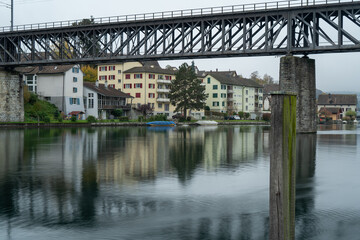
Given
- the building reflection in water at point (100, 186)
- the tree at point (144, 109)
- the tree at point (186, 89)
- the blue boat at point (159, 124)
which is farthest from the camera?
the tree at point (144, 109)

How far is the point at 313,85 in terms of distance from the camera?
53531 millimetres

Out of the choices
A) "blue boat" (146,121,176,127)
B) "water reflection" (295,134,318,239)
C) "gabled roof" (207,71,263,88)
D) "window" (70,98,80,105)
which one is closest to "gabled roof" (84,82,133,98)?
"window" (70,98,80,105)

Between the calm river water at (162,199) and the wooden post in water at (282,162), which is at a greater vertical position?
the wooden post in water at (282,162)

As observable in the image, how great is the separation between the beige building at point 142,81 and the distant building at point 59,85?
2788 cm

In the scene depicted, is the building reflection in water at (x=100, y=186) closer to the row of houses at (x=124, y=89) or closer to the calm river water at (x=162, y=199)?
the calm river water at (x=162, y=199)

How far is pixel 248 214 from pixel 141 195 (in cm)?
383

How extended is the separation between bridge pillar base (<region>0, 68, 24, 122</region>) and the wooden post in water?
72609mm

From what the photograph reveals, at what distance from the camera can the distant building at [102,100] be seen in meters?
98.5

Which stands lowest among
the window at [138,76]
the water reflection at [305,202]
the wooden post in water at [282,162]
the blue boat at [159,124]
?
the water reflection at [305,202]

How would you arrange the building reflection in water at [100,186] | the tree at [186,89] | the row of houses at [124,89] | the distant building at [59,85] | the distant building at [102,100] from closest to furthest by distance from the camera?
the building reflection in water at [100,186] → the distant building at [59,85] → the row of houses at [124,89] → the distant building at [102,100] → the tree at [186,89]

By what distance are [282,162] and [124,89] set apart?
11846 cm

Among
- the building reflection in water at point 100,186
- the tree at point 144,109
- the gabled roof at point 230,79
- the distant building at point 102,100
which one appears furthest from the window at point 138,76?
the building reflection in water at point 100,186

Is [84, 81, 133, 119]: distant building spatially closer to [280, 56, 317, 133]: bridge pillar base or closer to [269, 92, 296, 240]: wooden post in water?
[280, 56, 317, 133]: bridge pillar base

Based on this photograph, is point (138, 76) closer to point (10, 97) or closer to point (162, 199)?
point (10, 97)
